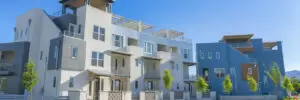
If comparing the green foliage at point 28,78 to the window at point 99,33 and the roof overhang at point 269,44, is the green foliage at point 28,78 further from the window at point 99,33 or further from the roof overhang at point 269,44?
the roof overhang at point 269,44

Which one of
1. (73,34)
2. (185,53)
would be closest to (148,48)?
(185,53)

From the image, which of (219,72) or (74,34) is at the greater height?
(74,34)

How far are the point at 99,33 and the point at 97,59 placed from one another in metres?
3.03

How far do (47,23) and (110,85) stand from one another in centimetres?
973

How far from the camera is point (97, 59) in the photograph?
1090 inches

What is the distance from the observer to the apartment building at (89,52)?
24.8m

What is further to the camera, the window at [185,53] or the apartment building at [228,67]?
the apartment building at [228,67]

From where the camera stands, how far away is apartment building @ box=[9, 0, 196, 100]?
24766 millimetres

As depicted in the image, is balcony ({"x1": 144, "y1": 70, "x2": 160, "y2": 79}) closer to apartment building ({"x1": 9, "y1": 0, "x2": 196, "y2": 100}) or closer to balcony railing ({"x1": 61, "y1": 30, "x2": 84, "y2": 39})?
apartment building ({"x1": 9, "y1": 0, "x2": 196, "y2": 100})

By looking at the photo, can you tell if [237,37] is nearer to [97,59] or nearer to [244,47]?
[244,47]

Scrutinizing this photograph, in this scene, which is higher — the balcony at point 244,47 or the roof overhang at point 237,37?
the roof overhang at point 237,37


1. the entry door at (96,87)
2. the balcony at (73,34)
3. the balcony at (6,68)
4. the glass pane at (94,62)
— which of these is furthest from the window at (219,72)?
the balcony at (6,68)

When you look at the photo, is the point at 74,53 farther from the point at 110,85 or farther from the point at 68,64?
the point at 110,85

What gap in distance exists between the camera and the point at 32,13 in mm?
29125
